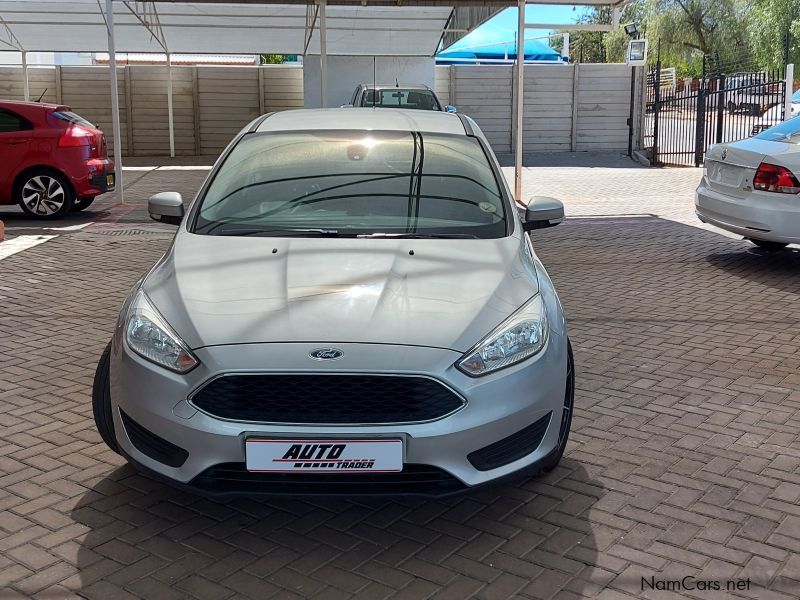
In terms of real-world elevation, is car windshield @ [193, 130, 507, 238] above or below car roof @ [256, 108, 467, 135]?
below

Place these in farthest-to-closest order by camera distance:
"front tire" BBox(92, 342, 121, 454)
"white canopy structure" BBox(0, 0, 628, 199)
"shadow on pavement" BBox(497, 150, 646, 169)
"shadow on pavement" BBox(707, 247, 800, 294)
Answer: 1. "shadow on pavement" BBox(497, 150, 646, 169)
2. "white canopy structure" BBox(0, 0, 628, 199)
3. "shadow on pavement" BBox(707, 247, 800, 294)
4. "front tire" BBox(92, 342, 121, 454)

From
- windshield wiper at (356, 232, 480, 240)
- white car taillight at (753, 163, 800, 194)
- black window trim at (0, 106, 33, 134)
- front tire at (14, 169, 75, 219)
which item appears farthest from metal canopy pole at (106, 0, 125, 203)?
windshield wiper at (356, 232, 480, 240)

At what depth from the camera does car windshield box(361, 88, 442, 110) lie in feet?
62.2

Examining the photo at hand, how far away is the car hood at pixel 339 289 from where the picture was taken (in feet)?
12.0

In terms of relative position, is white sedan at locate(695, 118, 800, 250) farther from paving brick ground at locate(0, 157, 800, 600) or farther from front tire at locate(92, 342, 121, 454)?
front tire at locate(92, 342, 121, 454)

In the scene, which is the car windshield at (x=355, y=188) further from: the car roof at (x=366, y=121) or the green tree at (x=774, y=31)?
the green tree at (x=774, y=31)

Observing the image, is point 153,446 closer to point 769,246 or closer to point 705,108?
point 769,246

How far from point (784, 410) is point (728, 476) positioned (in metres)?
1.13

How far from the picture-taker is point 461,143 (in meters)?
5.38

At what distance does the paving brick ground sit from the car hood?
699mm

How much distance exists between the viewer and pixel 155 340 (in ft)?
12.4

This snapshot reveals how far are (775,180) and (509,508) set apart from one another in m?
5.82

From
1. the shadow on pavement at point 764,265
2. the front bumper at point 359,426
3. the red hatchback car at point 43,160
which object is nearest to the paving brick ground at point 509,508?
the front bumper at point 359,426

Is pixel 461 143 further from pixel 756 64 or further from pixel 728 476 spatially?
pixel 756 64
